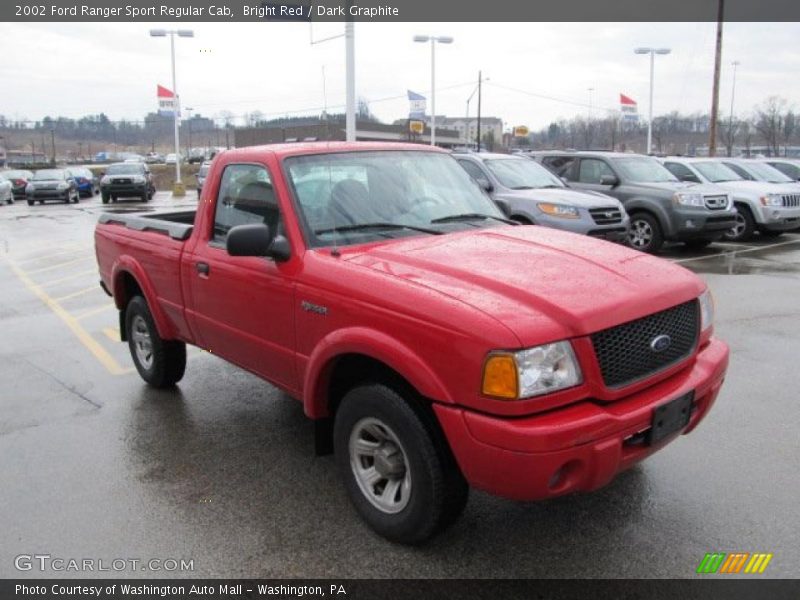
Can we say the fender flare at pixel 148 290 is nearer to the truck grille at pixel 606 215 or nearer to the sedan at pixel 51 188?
the truck grille at pixel 606 215

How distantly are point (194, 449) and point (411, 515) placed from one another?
1.96m

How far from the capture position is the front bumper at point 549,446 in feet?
8.97

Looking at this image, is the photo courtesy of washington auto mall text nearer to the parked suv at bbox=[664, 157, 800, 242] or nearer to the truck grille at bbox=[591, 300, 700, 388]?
the truck grille at bbox=[591, 300, 700, 388]

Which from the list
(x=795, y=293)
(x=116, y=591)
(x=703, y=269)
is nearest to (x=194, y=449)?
(x=116, y=591)

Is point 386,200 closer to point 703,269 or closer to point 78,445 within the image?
point 78,445

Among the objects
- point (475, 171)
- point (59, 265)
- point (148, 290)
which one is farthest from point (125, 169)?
point (148, 290)

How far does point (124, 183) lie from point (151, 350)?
25.7 m

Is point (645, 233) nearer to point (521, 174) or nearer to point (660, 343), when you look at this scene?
point (521, 174)

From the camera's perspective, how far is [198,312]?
4.77m

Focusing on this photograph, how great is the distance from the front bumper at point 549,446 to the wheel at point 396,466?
0.19 metres

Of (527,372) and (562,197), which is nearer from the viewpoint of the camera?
(527,372)

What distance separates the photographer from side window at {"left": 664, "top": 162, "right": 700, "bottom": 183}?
15.9 metres

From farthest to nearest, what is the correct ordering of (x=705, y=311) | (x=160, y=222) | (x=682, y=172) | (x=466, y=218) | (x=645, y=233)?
(x=682, y=172), (x=645, y=233), (x=160, y=222), (x=466, y=218), (x=705, y=311)

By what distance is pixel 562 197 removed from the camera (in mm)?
10828
